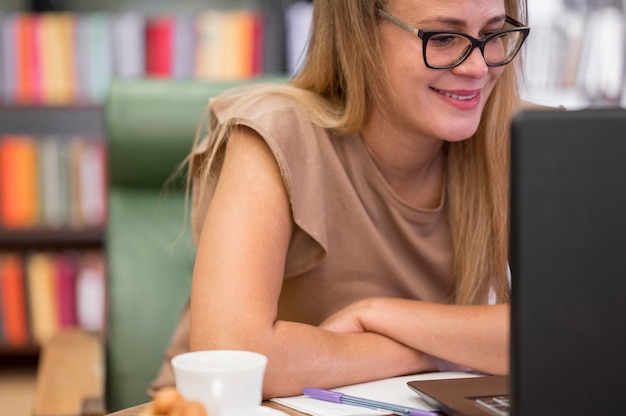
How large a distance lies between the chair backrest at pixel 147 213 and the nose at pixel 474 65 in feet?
2.11

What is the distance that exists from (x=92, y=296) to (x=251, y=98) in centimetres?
190

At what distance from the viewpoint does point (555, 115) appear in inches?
25.1

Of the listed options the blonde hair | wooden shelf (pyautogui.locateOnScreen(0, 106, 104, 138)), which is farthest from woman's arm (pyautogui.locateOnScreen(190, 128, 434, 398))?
wooden shelf (pyautogui.locateOnScreen(0, 106, 104, 138))

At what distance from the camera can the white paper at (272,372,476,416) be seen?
914mm

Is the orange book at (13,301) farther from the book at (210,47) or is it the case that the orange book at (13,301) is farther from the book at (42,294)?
the book at (210,47)

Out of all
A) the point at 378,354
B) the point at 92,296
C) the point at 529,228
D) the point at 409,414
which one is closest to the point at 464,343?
the point at 378,354

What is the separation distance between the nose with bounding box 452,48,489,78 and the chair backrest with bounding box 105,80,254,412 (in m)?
0.64

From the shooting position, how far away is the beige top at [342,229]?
1231 millimetres

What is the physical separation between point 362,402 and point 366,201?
43 centimetres

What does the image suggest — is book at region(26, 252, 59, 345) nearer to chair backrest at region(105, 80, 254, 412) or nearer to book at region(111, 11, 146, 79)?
book at region(111, 11, 146, 79)

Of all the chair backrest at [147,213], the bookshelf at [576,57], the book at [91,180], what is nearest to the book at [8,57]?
the book at [91,180]

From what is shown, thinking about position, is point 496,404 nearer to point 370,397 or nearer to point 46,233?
point 370,397

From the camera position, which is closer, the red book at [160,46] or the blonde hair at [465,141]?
the blonde hair at [465,141]

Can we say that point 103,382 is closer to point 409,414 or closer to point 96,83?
point 409,414
